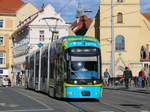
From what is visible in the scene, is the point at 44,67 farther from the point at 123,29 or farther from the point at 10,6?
the point at 10,6

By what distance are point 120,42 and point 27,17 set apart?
28.0 meters

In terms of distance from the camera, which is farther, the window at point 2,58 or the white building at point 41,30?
the window at point 2,58

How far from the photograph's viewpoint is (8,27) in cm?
10662

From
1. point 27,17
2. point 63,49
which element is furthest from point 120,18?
point 63,49

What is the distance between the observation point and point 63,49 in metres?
28.7

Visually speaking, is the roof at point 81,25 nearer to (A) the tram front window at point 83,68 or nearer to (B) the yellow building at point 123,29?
(B) the yellow building at point 123,29

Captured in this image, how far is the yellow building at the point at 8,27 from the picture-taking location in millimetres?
104562

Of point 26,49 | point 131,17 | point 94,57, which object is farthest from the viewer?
point 26,49

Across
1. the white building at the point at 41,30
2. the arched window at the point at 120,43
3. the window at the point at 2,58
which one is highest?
the white building at the point at 41,30

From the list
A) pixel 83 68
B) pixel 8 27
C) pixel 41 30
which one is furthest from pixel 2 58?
pixel 83 68

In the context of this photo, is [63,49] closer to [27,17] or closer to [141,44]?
[141,44]


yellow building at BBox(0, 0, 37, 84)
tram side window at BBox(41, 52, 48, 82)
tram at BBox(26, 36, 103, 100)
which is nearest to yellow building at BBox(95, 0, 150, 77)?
yellow building at BBox(0, 0, 37, 84)

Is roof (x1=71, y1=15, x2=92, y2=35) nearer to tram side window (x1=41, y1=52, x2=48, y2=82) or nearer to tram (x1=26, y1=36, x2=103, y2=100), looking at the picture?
tram side window (x1=41, y1=52, x2=48, y2=82)

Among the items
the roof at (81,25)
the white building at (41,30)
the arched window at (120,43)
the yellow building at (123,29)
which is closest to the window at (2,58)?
the white building at (41,30)
